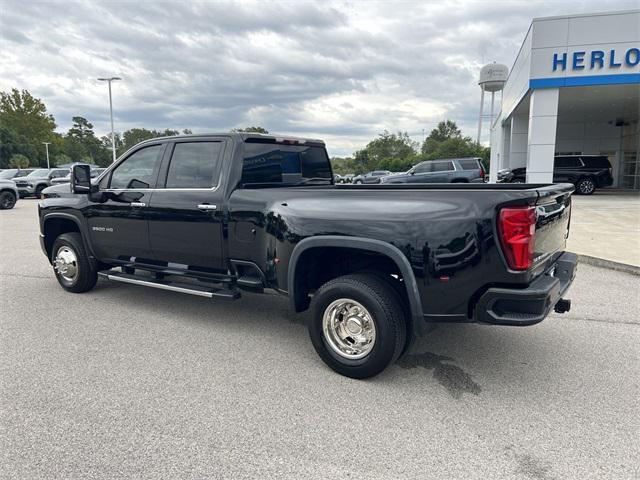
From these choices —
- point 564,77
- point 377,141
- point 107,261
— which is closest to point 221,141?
point 107,261

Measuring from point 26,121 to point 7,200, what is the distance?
202 feet

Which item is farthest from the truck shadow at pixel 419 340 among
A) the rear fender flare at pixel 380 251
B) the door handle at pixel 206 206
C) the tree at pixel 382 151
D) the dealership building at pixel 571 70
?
the tree at pixel 382 151

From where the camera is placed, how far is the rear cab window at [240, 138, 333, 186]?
182 inches

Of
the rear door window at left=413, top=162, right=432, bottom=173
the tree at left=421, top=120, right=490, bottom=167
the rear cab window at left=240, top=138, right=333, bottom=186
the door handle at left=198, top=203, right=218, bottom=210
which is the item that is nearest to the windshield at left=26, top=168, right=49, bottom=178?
the rear door window at left=413, top=162, right=432, bottom=173

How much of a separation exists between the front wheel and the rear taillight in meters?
20.4

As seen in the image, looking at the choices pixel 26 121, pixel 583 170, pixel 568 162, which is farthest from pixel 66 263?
pixel 26 121

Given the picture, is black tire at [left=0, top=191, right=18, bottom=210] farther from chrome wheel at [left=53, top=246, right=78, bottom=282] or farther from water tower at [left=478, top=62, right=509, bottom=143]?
water tower at [left=478, top=62, right=509, bottom=143]

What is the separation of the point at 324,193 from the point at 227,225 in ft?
3.59

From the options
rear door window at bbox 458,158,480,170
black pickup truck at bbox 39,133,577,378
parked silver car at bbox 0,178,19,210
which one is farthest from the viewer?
rear door window at bbox 458,158,480,170

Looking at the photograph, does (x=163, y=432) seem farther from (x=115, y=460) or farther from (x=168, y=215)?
(x=168, y=215)

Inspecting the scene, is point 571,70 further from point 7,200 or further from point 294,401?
point 7,200

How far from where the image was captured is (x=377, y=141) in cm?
9519

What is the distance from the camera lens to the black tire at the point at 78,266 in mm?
5797

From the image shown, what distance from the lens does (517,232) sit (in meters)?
3.00
